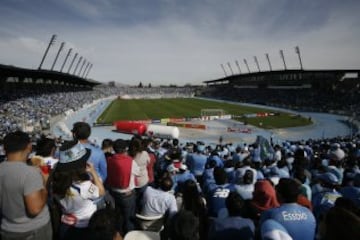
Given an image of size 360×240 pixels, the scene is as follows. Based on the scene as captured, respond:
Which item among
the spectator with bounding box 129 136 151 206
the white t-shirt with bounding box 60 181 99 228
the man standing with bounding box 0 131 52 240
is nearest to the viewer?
the man standing with bounding box 0 131 52 240

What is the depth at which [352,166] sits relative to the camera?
10.1 meters

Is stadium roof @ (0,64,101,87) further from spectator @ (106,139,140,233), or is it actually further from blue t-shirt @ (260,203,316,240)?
blue t-shirt @ (260,203,316,240)

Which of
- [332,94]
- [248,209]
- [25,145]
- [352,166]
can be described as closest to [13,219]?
[25,145]

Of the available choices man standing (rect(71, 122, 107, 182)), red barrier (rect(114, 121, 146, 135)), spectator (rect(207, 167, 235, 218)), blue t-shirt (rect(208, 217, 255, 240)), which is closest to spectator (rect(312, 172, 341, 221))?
spectator (rect(207, 167, 235, 218))

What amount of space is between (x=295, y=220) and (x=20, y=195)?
392 centimetres

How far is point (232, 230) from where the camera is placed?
13.3 ft

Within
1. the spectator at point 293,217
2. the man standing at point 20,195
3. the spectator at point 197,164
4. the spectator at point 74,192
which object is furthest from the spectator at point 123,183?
the spectator at point 197,164

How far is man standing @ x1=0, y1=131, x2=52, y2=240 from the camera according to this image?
3688mm

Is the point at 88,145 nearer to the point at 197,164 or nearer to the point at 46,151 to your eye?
the point at 46,151

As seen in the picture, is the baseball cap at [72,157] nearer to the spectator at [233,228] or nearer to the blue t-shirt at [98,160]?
the blue t-shirt at [98,160]

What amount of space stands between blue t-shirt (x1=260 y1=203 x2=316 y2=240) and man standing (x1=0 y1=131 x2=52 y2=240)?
3.35 m

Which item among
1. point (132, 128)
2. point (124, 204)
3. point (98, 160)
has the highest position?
point (98, 160)

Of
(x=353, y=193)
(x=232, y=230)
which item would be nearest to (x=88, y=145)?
(x=232, y=230)

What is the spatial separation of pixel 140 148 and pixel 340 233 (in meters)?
5.25
